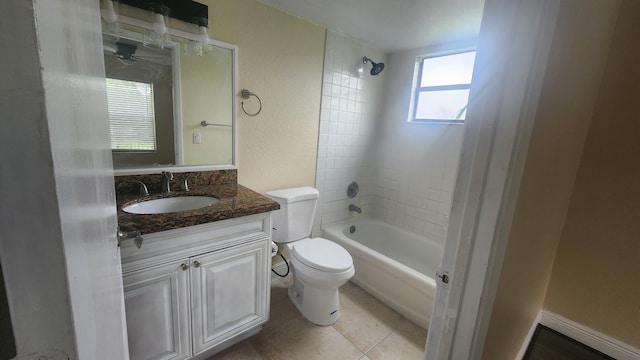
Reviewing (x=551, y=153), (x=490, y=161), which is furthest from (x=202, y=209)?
(x=551, y=153)

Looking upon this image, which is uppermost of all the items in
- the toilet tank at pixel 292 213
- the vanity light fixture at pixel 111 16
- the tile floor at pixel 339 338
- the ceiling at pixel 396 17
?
the ceiling at pixel 396 17

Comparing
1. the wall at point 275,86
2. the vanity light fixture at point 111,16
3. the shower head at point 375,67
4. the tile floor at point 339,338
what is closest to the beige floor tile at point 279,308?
the tile floor at point 339,338

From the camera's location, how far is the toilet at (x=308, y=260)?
64.1 inches

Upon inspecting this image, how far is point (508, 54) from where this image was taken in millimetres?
587

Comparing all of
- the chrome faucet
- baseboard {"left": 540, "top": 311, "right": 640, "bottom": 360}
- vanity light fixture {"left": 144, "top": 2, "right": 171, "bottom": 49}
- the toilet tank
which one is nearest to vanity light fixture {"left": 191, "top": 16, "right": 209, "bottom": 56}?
Answer: vanity light fixture {"left": 144, "top": 2, "right": 171, "bottom": 49}

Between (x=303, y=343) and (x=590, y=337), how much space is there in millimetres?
1798

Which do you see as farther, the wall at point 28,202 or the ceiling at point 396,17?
the ceiling at point 396,17

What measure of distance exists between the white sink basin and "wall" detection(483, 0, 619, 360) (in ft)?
4.52

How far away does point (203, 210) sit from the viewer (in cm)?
121

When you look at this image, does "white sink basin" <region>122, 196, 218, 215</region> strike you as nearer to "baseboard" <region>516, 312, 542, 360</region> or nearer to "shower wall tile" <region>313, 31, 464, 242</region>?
"shower wall tile" <region>313, 31, 464, 242</region>

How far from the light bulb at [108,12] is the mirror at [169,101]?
0.15 ft

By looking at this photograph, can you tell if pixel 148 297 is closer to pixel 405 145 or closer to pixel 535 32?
pixel 535 32

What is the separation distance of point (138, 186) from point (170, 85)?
61cm

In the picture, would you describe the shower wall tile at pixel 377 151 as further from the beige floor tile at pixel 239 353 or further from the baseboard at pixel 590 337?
the beige floor tile at pixel 239 353
